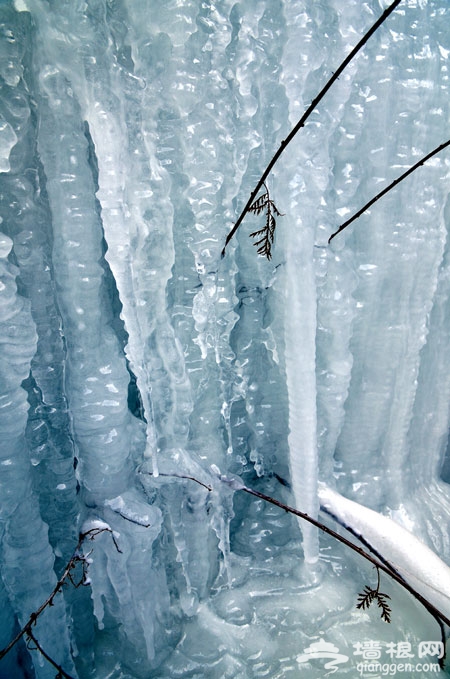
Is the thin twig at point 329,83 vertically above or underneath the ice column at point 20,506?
above

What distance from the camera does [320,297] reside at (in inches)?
66.3

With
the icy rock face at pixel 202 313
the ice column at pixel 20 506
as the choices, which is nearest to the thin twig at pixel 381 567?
the icy rock face at pixel 202 313

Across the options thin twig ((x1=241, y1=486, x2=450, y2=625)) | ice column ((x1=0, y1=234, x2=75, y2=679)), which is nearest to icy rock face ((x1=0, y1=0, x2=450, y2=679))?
ice column ((x1=0, y1=234, x2=75, y2=679))

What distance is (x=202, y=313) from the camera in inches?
60.2

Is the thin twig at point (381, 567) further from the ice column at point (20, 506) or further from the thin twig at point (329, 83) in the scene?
the thin twig at point (329, 83)

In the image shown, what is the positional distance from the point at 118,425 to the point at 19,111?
0.81 metres

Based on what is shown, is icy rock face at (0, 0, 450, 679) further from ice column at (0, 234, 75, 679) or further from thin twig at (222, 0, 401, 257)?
thin twig at (222, 0, 401, 257)

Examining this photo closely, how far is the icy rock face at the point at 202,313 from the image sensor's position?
127 cm

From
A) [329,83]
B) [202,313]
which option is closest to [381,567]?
[202,313]

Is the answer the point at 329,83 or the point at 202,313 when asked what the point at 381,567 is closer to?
the point at 202,313

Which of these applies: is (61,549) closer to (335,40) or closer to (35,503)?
(35,503)

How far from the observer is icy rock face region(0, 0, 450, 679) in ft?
4.16

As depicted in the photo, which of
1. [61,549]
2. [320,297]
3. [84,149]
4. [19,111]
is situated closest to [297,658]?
[61,549]

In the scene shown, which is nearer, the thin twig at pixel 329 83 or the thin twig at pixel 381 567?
the thin twig at pixel 329 83
